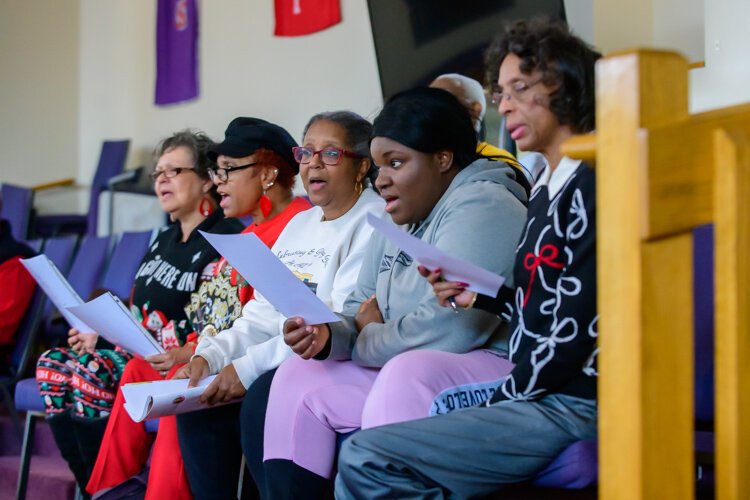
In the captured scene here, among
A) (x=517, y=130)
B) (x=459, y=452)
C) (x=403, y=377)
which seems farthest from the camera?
(x=517, y=130)

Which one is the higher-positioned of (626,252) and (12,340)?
(626,252)

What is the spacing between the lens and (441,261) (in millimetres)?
1519

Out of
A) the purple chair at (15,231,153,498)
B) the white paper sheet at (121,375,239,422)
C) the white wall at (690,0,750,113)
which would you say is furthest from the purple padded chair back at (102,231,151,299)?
the white wall at (690,0,750,113)

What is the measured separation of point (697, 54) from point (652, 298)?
2446 mm

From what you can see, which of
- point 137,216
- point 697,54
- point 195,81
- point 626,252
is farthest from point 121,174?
point 626,252

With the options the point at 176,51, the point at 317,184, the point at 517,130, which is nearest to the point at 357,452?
the point at 517,130

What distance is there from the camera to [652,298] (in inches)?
36.3

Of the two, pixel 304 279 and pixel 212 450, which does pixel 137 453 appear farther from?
pixel 304 279

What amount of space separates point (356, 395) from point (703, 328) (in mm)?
678

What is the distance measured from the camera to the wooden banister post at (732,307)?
0.95m

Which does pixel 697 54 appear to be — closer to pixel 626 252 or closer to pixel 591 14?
pixel 591 14

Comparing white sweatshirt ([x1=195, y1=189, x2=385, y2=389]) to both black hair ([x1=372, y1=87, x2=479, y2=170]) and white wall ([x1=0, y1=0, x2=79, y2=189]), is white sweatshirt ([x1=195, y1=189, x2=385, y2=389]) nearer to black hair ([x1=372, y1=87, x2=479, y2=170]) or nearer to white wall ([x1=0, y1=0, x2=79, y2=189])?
black hair ([x1=372, y1=87, x2=479, y2=170])

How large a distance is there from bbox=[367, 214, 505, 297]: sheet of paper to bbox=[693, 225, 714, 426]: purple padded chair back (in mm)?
339

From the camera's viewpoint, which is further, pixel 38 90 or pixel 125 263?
pixel 38 90
